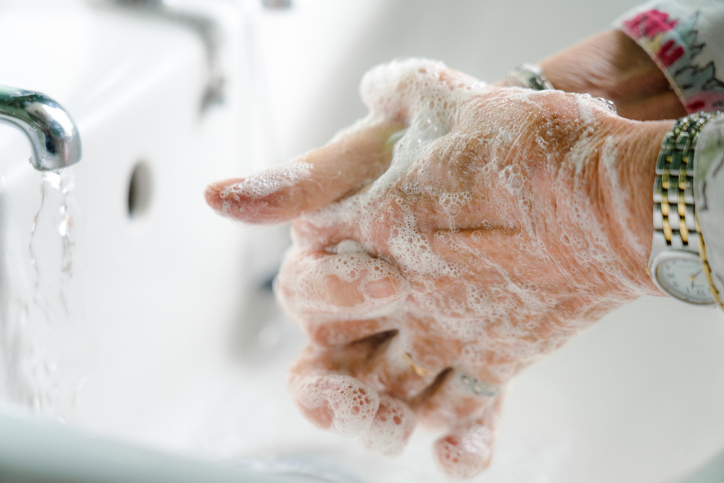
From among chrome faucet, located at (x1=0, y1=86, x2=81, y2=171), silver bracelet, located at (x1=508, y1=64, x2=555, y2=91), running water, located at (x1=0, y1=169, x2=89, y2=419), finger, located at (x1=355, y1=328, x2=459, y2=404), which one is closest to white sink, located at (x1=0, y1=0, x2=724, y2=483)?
running water, located at (x1=0, y1=169, x2=89, y2=419)

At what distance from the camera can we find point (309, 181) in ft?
1.88

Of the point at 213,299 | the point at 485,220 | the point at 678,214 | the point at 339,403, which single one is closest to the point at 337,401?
the point at 339,403

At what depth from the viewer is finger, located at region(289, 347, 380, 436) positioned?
22.6 inches

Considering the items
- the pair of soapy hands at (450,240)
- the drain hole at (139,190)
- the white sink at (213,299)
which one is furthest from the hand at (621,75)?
the drain hole at (139,190)

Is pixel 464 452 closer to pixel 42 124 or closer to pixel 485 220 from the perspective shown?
pixel 485 220

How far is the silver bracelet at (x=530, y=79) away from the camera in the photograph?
0.65 metres

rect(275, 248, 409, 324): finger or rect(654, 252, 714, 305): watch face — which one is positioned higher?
rect(654, 252, 714, 305): watch face

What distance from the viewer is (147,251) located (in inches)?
32.9

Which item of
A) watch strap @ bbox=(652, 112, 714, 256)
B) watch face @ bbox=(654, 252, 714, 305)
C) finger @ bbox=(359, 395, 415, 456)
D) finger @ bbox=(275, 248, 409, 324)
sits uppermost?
watch strap @ bbox=(652, 112, 714, 256)

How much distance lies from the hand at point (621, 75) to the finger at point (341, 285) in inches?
12.7

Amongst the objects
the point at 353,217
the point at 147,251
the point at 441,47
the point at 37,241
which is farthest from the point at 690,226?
the point at 441,47

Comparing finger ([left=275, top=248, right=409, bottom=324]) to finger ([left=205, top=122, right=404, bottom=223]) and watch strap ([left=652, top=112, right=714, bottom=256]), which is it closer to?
finger ([left=205, top=122, right=404, bottom=223])

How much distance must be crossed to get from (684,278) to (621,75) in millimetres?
399

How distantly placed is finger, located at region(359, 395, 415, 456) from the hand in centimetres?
40
